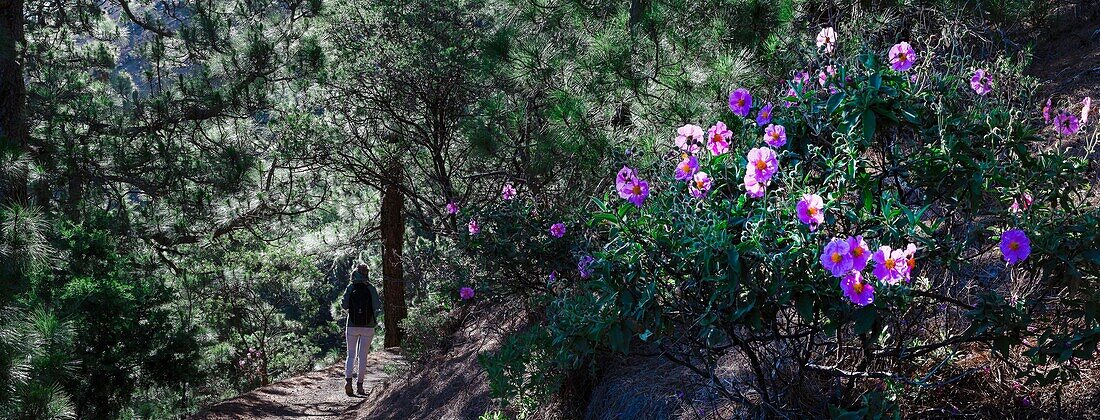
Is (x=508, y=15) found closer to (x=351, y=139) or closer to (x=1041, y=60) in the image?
(x=351, y=139)

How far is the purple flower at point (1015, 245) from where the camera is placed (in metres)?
2.49

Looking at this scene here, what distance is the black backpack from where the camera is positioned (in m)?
8.65

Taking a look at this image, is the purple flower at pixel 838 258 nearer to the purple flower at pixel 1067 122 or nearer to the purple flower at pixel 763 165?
the purple flower at pixel 763 165

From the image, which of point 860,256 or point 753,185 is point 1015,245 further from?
point 753,185

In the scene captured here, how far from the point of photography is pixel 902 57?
2971 mm

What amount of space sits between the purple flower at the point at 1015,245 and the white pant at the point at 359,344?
7.10 meters

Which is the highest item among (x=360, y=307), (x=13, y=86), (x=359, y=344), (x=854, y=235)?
(x=13, y=86)

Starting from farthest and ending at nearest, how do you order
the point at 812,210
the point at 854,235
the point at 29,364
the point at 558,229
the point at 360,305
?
1. the point at 360,305
2. the point at 558,229
3. the point at 29,364
4. the point at 854,235
5. the point at 812,210

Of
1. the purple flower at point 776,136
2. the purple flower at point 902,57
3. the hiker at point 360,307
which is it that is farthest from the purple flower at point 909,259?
the hiker at point 360,307

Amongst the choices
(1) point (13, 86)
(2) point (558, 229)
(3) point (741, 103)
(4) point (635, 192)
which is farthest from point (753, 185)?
(1) point (13, 86)

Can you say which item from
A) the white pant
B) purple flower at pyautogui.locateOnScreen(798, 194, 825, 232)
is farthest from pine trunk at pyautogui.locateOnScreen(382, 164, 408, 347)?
purple flower at pyautogui.locateOnScreen(798, 194, 825, 232)

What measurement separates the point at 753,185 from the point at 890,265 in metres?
0.50

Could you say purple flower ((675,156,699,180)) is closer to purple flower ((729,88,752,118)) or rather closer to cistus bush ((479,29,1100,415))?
cistus bush ((479,29,1100,415))

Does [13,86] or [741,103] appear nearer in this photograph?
[741,103]
